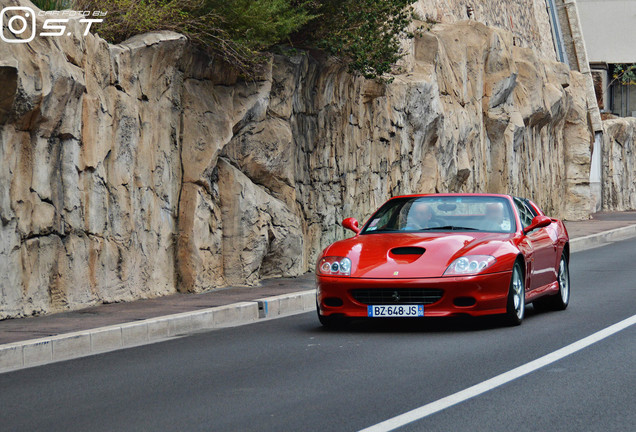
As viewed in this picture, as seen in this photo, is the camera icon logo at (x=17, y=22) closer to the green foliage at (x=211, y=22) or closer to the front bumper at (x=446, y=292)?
the green foliage at (x=211, y=22)

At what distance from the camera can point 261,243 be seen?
15.6 meters

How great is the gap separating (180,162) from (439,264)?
5.75m

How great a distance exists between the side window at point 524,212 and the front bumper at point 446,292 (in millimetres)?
1682

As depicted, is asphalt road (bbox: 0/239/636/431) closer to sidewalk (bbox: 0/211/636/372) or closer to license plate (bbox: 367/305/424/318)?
license plate (bbox: 367/305/424/318)

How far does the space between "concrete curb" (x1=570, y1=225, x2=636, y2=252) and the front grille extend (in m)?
15.5

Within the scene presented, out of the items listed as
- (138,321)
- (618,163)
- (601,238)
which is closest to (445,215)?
(138,321)

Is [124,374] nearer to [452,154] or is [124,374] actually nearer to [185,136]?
[185,136]

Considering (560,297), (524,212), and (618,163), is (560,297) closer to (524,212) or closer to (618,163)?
(524,212)

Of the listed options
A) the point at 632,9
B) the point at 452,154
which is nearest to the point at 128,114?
the point at 452,154

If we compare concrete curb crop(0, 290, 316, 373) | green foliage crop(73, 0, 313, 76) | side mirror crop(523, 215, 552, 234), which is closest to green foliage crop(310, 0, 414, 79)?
green foliage crop(73, 0, 313, 76)

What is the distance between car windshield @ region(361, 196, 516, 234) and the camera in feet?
37.0

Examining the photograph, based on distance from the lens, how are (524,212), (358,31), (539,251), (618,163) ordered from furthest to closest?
(618,163)
(358,31)
(524,212)
(539,251)

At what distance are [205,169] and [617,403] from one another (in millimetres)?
8995

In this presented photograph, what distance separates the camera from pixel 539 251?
37.8ft
